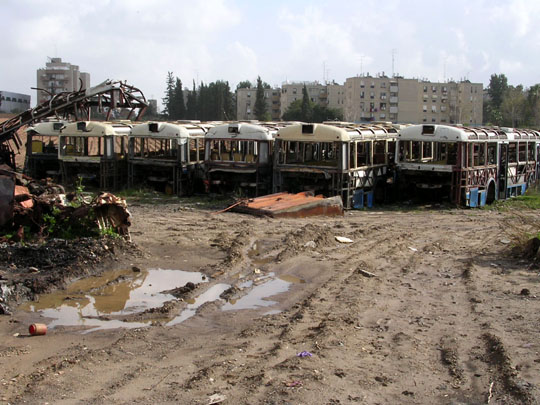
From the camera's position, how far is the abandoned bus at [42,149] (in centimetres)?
2359

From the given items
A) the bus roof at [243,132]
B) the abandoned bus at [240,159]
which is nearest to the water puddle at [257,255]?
the abandoned bus at [240,159]

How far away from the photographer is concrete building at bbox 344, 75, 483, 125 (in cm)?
9981

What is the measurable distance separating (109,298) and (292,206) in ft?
25.9

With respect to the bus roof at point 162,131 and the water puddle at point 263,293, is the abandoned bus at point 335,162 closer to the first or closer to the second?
the bus roof at point 162,131

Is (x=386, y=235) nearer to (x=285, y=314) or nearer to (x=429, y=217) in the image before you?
(x=429, y=217)

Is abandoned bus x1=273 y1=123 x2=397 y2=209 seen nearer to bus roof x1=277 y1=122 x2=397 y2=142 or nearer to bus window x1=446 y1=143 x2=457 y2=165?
bus roof x1=277 y1=122 x2=397 y2=142

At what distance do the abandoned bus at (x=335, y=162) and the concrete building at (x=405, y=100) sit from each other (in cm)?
7978

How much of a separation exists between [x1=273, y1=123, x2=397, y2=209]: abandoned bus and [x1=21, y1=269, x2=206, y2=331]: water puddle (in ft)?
28.3

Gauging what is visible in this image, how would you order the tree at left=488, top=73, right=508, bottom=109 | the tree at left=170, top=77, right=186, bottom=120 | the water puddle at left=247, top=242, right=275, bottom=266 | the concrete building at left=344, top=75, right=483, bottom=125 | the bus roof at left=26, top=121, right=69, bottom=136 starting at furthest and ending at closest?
1. the tree at left=488, top=73, right=508, bottom=109
2. the concrete building at left=344, top=75, right=483, bottom=125
3. the tree at left=170, top=77, right=186, bottom=120
4. the bus roof at left=26, top=121, right=69, bottom=136
5. the water puddle at left=247, top=242, right=275, bottom=266

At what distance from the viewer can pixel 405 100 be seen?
329ft

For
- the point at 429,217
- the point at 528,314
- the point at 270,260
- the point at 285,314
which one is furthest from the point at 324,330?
the point at 429,217

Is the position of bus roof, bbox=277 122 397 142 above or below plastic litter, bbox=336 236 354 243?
above

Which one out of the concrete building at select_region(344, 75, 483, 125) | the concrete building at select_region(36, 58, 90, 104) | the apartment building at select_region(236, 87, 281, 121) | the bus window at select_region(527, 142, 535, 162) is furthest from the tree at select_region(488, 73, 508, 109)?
the bus window at select_region(527, 142, 535, 162)

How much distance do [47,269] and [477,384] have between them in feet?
22.4
